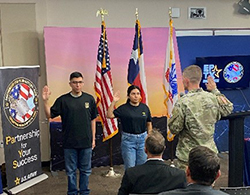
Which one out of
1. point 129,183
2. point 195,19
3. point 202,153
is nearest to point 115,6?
point 195,19

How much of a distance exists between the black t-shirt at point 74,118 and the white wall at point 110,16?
1.44m

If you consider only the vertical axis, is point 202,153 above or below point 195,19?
below

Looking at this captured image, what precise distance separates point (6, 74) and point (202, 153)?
2.83 m

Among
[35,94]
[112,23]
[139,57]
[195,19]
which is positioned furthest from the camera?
[195,19]

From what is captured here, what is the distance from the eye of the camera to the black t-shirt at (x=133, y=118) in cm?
415

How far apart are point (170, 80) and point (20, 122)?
2208 mm

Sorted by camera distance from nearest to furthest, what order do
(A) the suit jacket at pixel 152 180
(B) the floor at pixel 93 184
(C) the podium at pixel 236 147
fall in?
(A) the suit jacket at pixel 152 180 → (C) the podium at pixel 236 147 → (B) the floor at pixel 93 184

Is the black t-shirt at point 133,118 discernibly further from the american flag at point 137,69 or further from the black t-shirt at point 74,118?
the american flag at point 137,69

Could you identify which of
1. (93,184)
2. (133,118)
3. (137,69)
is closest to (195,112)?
(133,118)

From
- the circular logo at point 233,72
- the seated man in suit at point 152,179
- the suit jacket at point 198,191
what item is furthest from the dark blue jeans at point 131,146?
the circular logo at point 233,72

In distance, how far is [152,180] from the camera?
7.95 feet

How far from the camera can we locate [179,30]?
5992 mm

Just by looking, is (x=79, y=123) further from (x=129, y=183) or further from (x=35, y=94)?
(x=129, y=183)

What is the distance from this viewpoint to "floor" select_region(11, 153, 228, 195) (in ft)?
15.4
